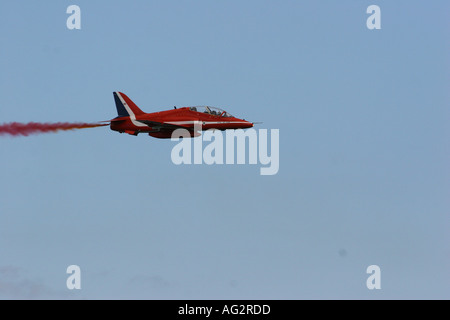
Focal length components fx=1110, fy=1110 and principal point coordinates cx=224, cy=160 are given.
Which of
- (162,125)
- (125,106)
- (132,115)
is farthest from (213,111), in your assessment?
(125,106)

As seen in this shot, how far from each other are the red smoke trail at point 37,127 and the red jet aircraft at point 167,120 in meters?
2.55

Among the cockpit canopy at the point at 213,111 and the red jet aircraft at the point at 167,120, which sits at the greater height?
the cockpit canopy at the point at 213,111

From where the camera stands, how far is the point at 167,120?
344ft

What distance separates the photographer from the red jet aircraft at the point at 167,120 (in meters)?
104

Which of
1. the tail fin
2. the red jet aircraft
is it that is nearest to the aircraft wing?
the red jet aircraft

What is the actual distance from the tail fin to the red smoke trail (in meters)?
2.66

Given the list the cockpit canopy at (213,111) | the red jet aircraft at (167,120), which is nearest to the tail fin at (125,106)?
the red jet aircraft at (167,120)

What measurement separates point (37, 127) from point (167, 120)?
12.2 meters

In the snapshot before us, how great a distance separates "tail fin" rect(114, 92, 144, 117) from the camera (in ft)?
345

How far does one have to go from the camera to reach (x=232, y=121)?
108 meters

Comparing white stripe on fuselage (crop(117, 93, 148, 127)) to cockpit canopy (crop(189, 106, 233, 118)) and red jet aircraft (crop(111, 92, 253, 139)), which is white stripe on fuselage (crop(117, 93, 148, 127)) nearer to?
red jet aircraft (crop(111, 92, 253, 139))

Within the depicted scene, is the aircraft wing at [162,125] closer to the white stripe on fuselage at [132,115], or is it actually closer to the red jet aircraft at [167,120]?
the red jet aircraft at [167,120]
